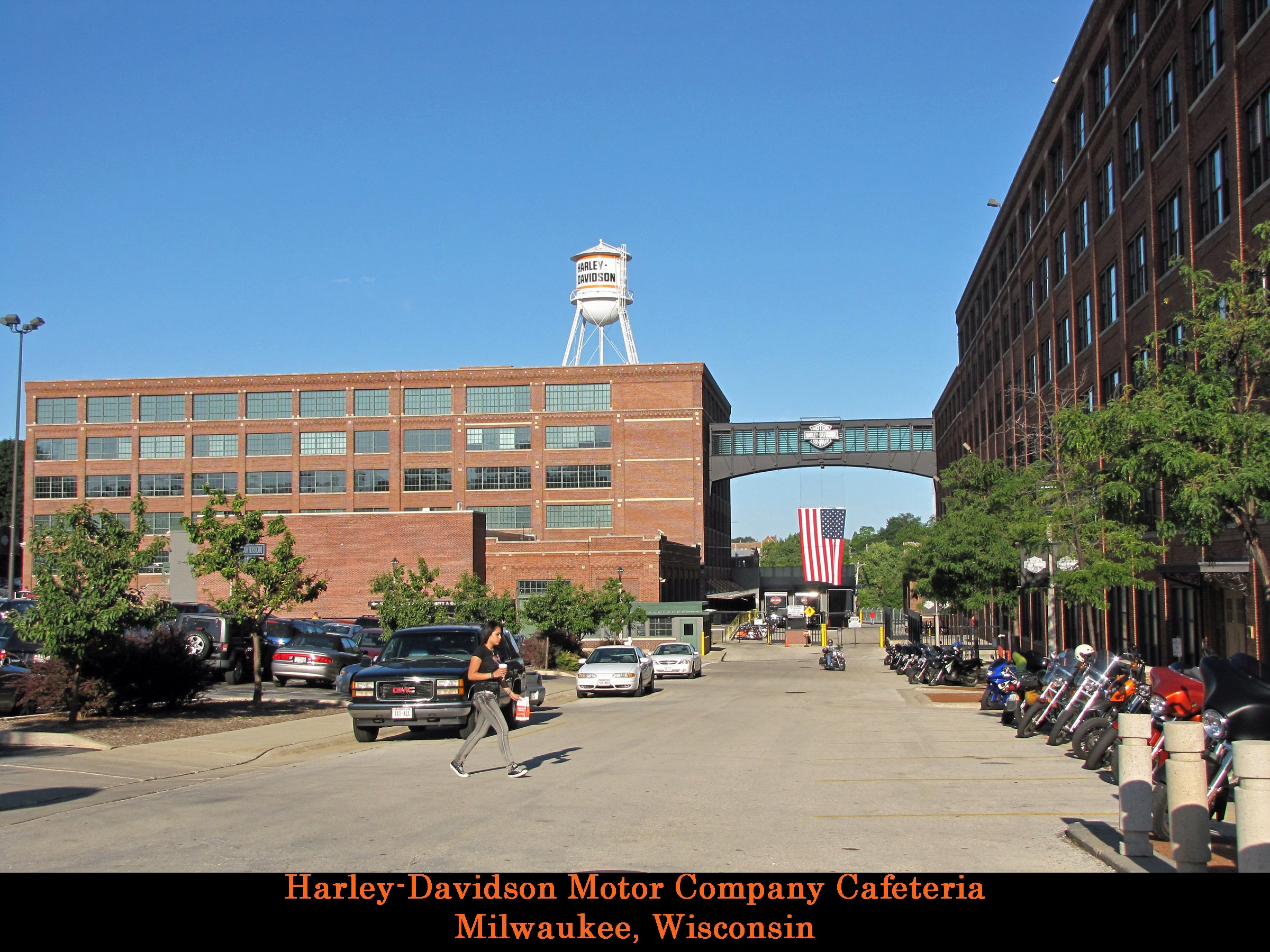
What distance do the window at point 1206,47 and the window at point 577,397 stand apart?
2287 inches

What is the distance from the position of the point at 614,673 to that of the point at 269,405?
6041cm

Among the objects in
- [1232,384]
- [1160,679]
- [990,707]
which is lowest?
[990,707]

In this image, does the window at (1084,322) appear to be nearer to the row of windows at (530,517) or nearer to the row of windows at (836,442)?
the row of windows at (836,442)

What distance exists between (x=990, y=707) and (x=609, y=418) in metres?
59.9

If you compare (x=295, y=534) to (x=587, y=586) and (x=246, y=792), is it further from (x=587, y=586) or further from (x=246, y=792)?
(x=246, y=792)

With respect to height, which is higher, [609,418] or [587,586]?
[609,418]

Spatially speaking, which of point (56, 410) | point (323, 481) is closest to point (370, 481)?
point (323, 481)

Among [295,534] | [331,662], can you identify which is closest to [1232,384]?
[331,662]

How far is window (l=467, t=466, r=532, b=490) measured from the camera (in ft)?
271

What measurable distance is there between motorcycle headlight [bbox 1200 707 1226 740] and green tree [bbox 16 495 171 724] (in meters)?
14.2

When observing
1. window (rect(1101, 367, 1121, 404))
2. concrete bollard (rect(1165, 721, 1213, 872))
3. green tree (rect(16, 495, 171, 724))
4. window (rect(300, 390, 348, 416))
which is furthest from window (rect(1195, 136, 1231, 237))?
window (rect(300, 390, 348, 416))
